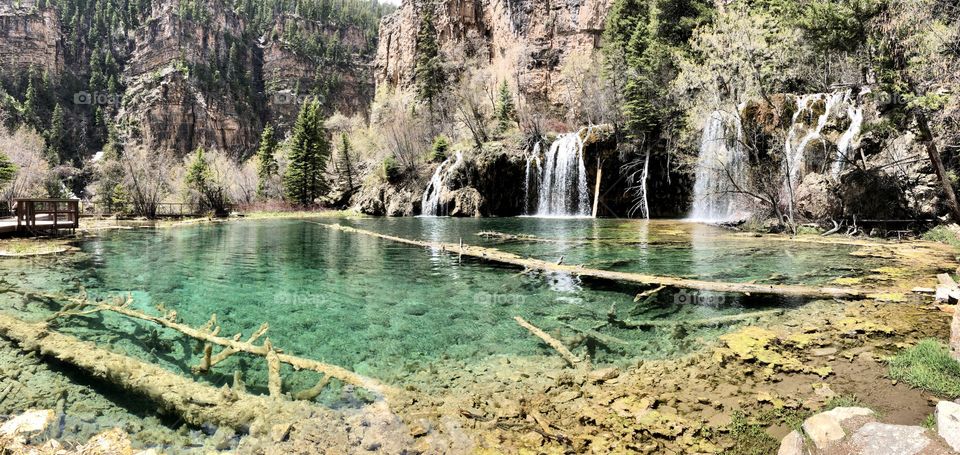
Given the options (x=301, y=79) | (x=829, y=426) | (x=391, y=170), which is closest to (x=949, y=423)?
(x=829, y=426)

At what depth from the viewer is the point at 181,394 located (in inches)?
184

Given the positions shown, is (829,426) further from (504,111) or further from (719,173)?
(504,111)

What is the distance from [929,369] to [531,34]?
6158cm

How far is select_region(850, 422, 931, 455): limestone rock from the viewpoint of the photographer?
9.50ft

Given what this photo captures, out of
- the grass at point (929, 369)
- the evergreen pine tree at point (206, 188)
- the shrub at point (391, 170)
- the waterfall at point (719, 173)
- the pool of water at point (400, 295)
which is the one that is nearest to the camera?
the grass at point (929, 369)

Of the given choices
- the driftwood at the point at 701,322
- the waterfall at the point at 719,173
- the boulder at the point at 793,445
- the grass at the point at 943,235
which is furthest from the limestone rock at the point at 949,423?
the waterfall at the point at 719,173

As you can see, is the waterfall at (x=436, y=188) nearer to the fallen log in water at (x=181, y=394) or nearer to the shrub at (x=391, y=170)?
the shrub at (x=391, y=170)

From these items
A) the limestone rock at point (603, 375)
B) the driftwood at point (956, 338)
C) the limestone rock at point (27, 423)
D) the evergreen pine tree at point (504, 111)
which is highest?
the evergreen pine tree at point (504, 111)

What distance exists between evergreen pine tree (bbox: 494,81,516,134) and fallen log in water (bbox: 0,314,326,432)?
4620cm

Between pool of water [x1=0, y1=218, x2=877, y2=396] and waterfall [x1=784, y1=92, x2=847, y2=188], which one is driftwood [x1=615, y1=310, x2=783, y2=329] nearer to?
pool of water [x1=0, y1=218, x2=877, y2=396]

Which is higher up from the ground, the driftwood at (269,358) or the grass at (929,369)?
the grass at (929,369)

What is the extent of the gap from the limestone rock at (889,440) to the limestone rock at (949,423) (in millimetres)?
116

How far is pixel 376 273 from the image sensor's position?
41.6ft

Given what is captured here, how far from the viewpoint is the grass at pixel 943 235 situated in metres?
14.3
